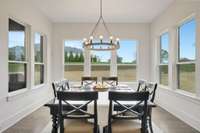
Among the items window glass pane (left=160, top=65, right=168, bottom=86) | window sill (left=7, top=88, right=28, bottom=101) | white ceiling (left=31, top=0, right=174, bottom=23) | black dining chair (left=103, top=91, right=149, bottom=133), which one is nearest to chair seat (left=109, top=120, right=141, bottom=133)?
black dining chair (left=103, top=91, right=149, bottom=133)

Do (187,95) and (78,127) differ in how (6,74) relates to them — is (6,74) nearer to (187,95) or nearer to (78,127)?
(78,127)

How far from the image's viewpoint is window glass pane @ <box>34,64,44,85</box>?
266 inches

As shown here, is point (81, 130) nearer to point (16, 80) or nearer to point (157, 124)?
point (157, 124)

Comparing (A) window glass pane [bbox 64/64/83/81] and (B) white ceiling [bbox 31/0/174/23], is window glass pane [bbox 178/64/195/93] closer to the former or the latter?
(B) white ceiling [bbox 31/0/174/23]

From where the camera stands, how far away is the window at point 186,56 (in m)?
4.89

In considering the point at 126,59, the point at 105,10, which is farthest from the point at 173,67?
the point at 126,59

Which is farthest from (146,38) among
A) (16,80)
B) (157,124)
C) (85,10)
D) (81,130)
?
(81,130)

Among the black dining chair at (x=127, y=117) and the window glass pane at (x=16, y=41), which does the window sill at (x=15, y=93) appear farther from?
the black dining chair at (x=127, y=117)

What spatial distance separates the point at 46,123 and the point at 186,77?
128 inches

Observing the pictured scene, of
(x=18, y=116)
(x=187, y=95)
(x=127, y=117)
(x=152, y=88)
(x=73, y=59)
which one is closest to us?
(x=127, y=117)

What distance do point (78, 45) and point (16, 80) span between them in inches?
142

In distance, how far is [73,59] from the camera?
332 inches

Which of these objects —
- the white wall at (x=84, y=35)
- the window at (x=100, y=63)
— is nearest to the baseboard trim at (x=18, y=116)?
the white wall at (x=84, y=35)

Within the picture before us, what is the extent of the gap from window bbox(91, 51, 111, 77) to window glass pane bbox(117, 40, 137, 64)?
441 mm
